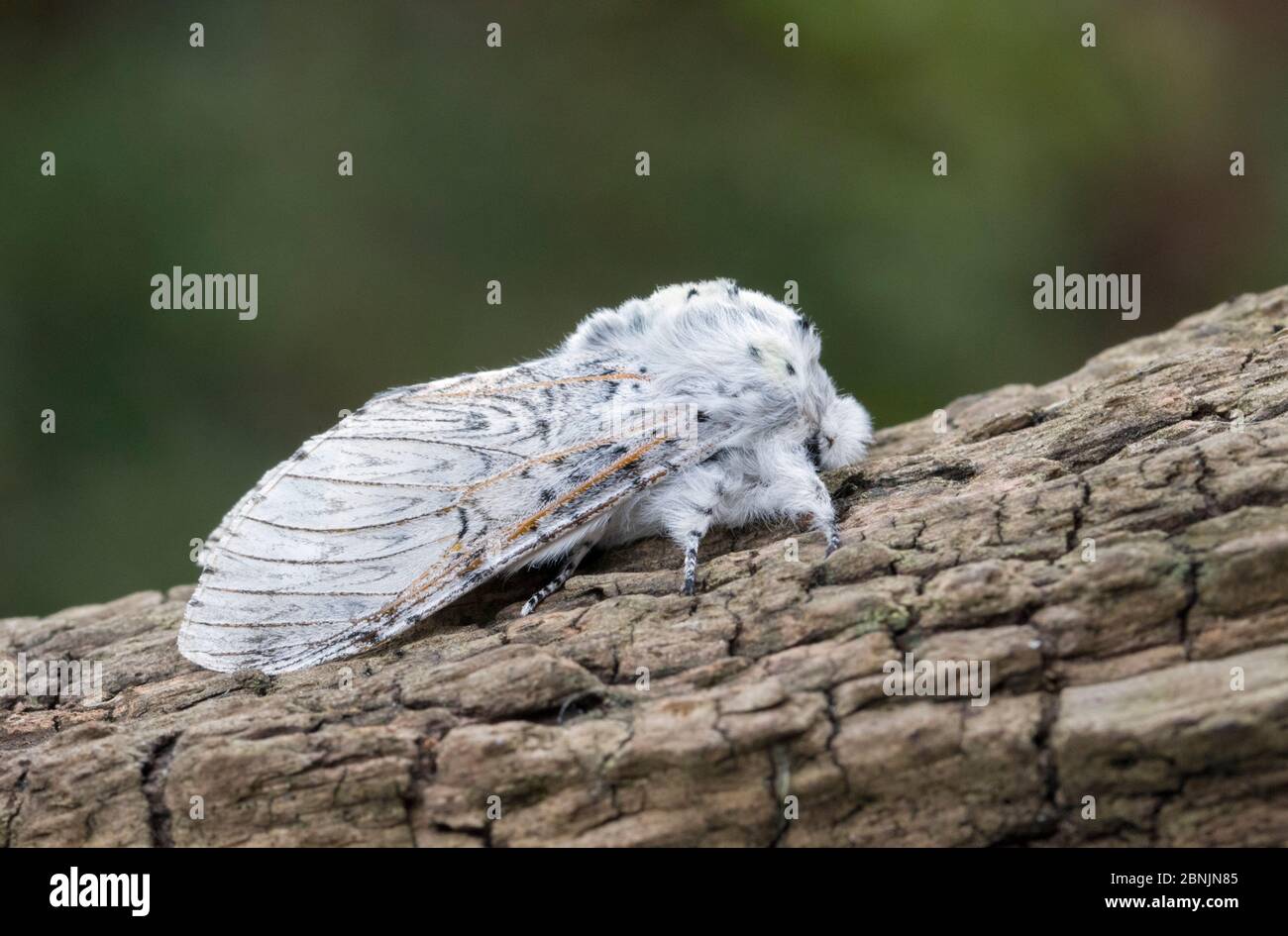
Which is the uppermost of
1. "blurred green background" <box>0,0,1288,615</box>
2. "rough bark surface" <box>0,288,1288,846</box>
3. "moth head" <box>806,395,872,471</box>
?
"blurred green background" <box>0,0,1288,615</box>

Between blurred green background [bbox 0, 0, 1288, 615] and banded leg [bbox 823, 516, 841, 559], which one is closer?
banded leg [bbox 823, 516, 841, 559]

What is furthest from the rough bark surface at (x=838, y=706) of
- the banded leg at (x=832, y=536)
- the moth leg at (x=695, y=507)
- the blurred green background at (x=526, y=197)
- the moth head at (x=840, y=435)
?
the blurred green background at (x=526, y=197)

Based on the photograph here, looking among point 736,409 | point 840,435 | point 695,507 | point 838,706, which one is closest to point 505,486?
point 695,507

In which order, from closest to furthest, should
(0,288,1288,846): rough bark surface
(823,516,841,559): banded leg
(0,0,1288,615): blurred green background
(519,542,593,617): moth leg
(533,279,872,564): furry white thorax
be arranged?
(0,288,1288,846): rough bark surface < (823,516,841,559): banded leg < (519,542,593,617): moth leg < (533,279,872,564): furry white thorax < (0,0,1288,615): blurred green background

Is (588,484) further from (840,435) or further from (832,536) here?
(840,435)

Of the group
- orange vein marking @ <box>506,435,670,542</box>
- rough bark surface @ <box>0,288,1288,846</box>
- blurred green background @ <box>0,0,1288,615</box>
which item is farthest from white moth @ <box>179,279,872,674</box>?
blurred green background @ <box>0,0,1288,615</box>

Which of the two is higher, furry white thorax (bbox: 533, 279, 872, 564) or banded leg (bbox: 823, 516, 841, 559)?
furry white thorax (bbox: 533, 279, 872, 564)

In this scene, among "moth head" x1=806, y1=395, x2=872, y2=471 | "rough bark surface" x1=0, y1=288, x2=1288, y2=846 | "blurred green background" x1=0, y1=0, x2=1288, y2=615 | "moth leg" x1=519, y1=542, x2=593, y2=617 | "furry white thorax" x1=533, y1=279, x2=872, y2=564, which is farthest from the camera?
"blurred green background" x1=0, y1=0, x2=1288, y2=615

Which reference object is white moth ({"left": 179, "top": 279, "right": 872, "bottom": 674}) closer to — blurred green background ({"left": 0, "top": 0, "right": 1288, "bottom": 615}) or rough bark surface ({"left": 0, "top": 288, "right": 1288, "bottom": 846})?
rough bark surface ({"left": 0, "top": 288, "right": 1288, "bottom": 846})
